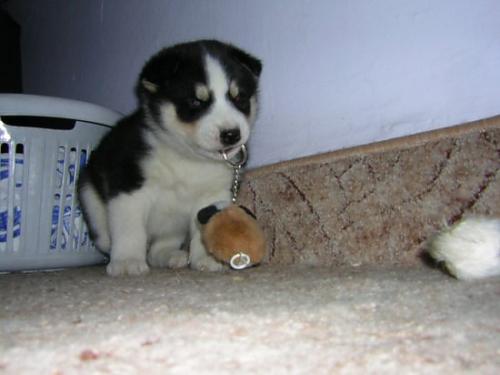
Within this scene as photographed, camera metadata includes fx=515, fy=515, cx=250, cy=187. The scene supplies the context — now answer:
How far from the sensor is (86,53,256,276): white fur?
1.68 meters

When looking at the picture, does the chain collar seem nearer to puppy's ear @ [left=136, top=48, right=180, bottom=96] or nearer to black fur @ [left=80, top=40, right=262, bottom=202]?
black fur @ [left=80, top=40, right=262, bottom=202]

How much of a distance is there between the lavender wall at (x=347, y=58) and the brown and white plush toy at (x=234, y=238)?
0.46 metres

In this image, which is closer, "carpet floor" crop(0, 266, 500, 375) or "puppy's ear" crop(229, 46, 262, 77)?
"carpet floor" crop(0, 266, 500, 375)

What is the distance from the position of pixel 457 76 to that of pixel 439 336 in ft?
3.16

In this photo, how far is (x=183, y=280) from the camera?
138cm

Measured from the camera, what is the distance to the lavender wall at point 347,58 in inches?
55.6

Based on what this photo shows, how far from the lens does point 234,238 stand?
4.75 feet

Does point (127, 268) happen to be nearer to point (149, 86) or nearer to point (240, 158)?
point (240, 158)

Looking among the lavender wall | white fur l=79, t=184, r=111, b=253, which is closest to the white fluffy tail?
the lavender wall

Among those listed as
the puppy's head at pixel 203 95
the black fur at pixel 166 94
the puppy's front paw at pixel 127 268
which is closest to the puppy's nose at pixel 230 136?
the puppy's head at pixel 203 95

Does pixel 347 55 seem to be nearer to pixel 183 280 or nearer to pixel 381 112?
pixel 381 112

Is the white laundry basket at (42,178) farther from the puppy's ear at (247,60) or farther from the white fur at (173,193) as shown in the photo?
the puppy's ear at (247,60)

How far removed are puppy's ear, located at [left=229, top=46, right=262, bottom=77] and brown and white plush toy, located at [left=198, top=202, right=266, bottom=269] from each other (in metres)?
0.61

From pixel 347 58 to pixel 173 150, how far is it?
0.69 m
